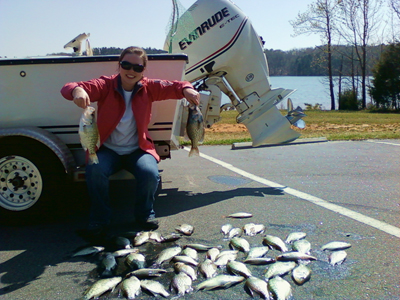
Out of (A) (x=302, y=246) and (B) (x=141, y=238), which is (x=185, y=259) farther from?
(A) (x=302, y=246)

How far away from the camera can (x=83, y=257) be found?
3527 millimetres

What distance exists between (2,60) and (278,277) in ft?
11.2

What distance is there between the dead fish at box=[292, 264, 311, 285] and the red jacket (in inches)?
73.1

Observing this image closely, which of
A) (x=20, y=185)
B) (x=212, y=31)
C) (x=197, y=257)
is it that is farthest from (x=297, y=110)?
(x=20, y=185)

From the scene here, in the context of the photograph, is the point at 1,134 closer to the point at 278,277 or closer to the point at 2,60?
the point at 2,60

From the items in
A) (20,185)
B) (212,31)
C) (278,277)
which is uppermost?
(212,31)

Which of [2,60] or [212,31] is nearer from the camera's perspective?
[2,60]

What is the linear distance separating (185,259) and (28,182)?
6.57 feet

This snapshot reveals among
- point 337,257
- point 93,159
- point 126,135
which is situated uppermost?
point 126,135

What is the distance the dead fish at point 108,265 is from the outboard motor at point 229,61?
9.31 feet

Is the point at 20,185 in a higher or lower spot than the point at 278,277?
higher

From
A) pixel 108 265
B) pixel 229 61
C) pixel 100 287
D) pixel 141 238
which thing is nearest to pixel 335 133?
pixel 229 61

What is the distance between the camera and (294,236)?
380 centimetres

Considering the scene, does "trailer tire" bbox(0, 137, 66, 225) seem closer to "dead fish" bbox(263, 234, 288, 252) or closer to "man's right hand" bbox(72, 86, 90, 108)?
"man's right hand" bbox(72, 86, 90, 108)
